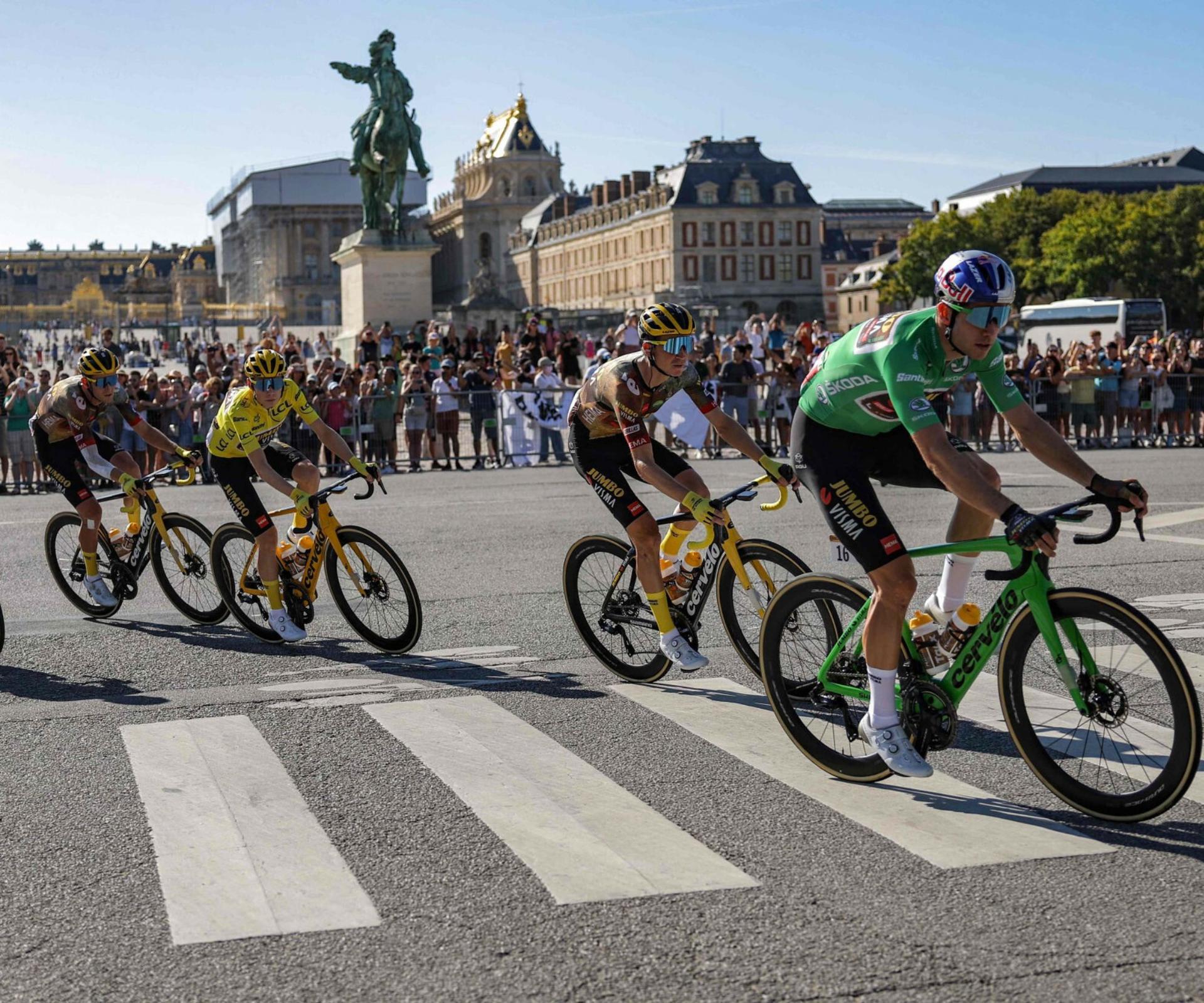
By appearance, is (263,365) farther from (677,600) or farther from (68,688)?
(677,600)

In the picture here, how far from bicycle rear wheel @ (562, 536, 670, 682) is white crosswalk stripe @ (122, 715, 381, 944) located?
1871 millimetres

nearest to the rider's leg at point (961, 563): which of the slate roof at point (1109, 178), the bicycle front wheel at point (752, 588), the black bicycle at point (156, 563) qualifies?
the bicycle front wheel at point (752, 588)

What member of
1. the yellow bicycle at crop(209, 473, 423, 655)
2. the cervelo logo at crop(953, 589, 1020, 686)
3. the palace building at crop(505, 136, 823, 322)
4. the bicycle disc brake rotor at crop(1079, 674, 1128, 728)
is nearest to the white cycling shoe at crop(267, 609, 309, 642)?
the yellow bicycle at crop(209, 473, 423, 655)

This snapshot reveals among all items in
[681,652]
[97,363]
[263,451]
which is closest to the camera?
[681,652]

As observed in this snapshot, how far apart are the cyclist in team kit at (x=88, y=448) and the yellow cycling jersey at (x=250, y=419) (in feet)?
3.13

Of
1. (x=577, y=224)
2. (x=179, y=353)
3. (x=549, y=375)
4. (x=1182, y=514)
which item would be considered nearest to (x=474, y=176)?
(x=577, y=224)

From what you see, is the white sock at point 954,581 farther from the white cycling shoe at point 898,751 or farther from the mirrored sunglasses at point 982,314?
the mirrored sunglasses at point 982,314

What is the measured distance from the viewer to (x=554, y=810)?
561cm

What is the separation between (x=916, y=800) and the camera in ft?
18.4

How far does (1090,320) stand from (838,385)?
58406mm

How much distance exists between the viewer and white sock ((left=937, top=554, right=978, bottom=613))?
19.5ft

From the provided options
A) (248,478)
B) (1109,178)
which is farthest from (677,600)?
(1109,178)

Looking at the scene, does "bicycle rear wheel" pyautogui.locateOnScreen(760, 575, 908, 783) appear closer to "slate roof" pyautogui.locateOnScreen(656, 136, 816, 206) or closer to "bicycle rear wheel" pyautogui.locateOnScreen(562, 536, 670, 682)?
"bicycle rear wheel" pyautogui.locateOnScreen(562, 536, 670, 682)

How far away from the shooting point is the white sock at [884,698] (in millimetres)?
5609
